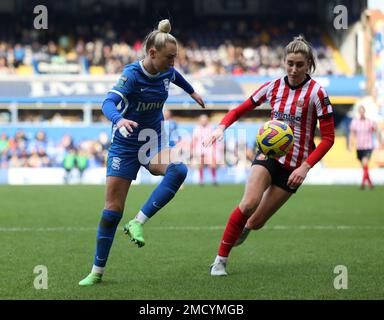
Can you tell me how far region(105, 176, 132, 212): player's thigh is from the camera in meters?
6.36

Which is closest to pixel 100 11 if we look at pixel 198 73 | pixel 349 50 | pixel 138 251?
pixel 198 73

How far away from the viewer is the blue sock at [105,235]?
6.39 m

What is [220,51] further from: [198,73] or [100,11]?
[100,11]

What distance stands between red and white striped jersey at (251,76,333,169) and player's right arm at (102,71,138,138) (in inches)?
49.6

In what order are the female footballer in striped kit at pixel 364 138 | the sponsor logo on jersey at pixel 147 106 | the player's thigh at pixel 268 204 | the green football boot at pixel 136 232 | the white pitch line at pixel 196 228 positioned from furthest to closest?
the female footballer in striped kit at pixel 364 138 < the white pitch line at pixel 196 228 < the player's thigh at pixel 268 204 < the sponsor logo on jersey at pixel 147 106 < the green football boot at pixel 136 232

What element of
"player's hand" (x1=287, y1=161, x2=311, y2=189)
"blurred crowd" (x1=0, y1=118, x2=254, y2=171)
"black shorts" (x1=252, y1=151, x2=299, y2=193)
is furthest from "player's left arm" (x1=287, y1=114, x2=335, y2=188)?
"blurred crowd" (x1=0, y1=118, x2=254, y2=171)

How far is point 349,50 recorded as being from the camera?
32.7m

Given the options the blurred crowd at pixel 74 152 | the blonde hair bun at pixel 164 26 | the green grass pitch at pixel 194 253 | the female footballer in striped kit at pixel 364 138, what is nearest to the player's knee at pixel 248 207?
the green grass pitch at pixel 194 253

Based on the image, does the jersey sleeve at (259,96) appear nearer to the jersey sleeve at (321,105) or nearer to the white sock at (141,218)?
the jersey sleeve at (321,105)

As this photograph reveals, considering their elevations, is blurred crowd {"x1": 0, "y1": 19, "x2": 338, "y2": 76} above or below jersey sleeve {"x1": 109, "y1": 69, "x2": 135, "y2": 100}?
above

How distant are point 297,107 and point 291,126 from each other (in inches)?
7.2

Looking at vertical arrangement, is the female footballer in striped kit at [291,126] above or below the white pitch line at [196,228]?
above

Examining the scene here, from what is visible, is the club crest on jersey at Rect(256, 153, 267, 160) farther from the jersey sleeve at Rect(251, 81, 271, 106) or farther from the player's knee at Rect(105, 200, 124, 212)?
the player's knee at Rect(105, 200, 124, 212)

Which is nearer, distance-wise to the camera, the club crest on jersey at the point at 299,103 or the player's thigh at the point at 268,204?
the club crest on jersey at the point at 299,103
